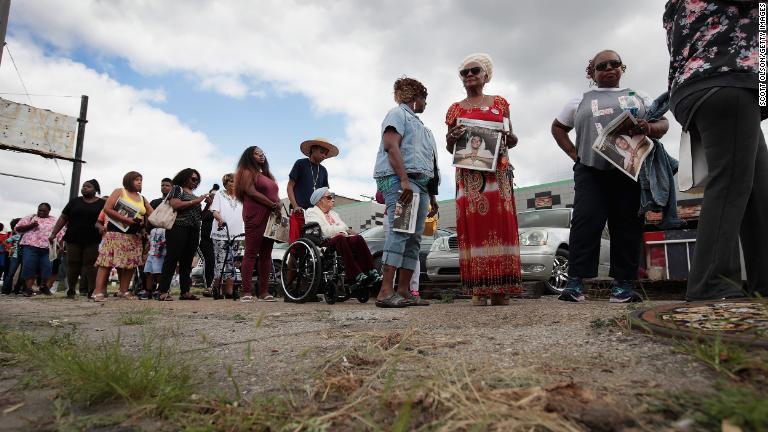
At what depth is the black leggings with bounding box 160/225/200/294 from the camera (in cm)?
594

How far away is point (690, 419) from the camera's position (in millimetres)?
932

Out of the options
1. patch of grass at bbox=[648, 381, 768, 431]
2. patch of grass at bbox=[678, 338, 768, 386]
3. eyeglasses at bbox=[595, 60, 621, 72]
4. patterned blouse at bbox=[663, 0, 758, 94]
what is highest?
eyeglasses at bbox=[595, 60, 621, 72]

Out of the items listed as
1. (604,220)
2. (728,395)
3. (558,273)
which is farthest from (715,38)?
(558,273)

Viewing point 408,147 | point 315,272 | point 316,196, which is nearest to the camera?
→ point 408,147

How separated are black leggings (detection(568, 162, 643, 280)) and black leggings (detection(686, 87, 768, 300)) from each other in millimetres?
1268

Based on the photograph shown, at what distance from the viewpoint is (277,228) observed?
5.71 metres

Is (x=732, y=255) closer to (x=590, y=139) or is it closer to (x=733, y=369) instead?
(x=733, y=369)

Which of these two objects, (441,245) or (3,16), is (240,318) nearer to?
(3,16)

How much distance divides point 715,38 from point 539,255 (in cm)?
430

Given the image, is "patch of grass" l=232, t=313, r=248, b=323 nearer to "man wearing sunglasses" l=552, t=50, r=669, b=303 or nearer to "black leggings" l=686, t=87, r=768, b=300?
"man wearing sunglasses" l=552, t=50, r=669, b=303

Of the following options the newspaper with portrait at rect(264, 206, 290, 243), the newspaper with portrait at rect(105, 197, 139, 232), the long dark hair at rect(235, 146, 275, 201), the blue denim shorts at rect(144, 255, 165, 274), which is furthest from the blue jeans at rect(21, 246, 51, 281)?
the newspaper with portrait at rect(264, 206, 290, 243)

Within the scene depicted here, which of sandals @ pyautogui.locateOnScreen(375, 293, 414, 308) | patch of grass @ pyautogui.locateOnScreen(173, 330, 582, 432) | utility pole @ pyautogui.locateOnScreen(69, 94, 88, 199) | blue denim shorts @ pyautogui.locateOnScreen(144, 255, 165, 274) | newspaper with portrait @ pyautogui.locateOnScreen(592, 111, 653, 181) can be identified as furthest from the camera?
utility pole @ pyautogui.locateOnScreen(69, 94, 88, 199)

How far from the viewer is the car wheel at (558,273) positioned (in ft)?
21.1

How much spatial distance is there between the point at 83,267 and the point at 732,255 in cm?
802
